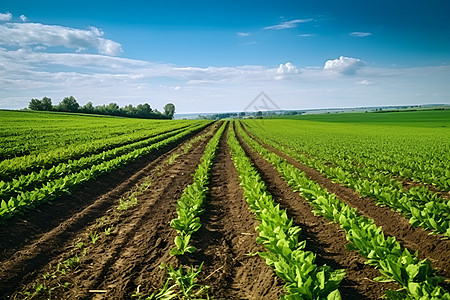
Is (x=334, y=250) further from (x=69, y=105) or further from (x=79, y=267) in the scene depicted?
(x=69, y=105)

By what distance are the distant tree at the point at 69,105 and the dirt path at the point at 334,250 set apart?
352 feet

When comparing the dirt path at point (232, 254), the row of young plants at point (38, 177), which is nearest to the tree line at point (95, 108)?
Answer: the row of young plants at point (38, 177)

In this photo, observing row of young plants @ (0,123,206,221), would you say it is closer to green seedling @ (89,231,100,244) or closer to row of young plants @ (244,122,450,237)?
green seedling @ (89,231,100,244)

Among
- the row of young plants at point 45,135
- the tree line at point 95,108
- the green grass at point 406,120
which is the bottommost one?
the row of young plants at point 45,135

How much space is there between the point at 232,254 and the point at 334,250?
1.93 metres

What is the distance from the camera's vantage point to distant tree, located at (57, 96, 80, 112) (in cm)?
9550

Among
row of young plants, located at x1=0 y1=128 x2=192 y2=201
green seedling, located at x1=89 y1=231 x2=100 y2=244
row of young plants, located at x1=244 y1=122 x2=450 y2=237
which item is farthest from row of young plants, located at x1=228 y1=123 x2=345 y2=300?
row of young plants, located at x1=0 y1=128 x2=192 y2=201

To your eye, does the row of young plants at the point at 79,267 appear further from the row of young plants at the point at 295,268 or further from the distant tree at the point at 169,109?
the distant tree at the point at 169,109

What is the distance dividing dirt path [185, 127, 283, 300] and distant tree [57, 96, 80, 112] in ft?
349

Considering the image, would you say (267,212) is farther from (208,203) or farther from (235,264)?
(208,203)

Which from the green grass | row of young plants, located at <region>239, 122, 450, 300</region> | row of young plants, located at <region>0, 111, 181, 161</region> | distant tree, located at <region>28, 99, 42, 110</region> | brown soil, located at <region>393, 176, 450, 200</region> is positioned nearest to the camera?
row of young plants, located at <region>239, 122, 450, 300</region>

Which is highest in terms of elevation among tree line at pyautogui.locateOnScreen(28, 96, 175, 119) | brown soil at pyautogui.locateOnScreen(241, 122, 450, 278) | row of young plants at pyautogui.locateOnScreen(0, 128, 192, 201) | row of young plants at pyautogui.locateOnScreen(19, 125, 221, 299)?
tree line at pyautogui.locateOnScreen(28, 96, 175, 119)

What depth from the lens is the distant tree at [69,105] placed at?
95500 millimetres

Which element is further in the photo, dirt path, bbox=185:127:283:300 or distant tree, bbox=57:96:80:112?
distant tree, bbox=57:96:80:112
